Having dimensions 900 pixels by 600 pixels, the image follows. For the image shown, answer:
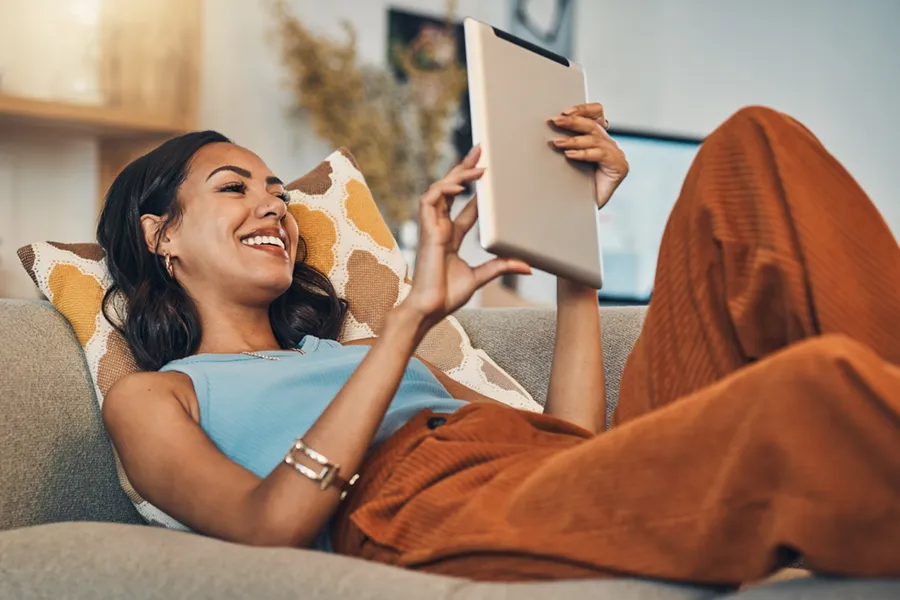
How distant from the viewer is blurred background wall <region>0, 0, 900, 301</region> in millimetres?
3176

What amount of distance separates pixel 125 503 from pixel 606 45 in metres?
3.52

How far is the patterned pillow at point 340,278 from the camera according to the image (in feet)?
4.36

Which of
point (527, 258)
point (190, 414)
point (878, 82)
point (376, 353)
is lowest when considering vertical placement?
point (190, 414)

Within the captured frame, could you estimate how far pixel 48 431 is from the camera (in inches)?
47.0

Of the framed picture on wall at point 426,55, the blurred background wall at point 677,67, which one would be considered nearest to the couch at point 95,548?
the blurred background wall at point 677,67

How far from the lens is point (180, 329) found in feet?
4.47

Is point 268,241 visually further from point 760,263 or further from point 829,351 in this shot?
point 829,351

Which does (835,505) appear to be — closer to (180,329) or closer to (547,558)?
(547,558)

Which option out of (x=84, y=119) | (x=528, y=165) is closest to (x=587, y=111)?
(x=528, y=165)

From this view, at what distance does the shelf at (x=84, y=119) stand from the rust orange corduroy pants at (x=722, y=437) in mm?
1719

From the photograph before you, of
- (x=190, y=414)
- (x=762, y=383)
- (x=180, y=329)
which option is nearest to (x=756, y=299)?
(x=762, y=383)

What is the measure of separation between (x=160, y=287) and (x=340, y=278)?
0.93ft

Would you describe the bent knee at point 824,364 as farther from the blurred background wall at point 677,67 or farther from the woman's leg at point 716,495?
the blurred background wall at point 677,67

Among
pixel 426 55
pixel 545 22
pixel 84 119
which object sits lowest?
pixel 84 119
